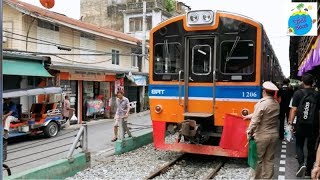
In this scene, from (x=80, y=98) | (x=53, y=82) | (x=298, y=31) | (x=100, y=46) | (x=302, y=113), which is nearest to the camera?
(x=302, y=113)

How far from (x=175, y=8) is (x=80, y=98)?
18.8m

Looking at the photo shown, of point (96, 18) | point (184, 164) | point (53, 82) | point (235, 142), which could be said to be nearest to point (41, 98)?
point (53, 82)

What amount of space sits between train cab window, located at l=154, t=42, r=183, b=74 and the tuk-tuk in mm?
4903

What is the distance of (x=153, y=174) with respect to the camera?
747 cm

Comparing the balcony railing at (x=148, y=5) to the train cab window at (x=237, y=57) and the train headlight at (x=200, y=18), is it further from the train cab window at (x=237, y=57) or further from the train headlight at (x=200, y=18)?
the train cab window at (x=237, y=57)

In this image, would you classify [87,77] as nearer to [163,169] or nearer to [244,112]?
[163,169]

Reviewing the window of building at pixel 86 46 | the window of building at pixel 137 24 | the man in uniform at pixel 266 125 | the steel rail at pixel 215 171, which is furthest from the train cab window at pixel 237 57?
the window of building at pixel 137 24

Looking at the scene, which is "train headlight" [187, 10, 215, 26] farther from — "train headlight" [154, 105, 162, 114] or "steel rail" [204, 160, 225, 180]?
"steel rail" [204, 160, 225, 180]

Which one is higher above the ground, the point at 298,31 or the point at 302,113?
the point at 298,31

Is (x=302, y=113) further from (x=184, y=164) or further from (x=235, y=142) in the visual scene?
(x=184, y=164)

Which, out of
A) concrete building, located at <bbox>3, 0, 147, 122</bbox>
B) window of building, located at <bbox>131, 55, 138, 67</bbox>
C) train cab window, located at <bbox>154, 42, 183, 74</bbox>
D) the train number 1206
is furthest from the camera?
window of building, located at <bbox>131, 55, 138, 67</bbox>

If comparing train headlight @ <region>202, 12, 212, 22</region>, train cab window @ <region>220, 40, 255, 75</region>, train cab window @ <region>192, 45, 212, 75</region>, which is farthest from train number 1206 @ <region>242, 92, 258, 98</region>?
train headlight @ <region>202, 12, 212, 22</region>

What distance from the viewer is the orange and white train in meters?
8.29

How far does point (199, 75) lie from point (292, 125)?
96.8 inches
